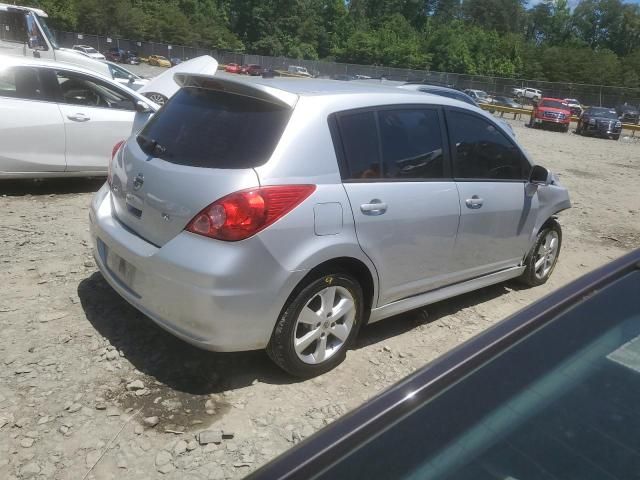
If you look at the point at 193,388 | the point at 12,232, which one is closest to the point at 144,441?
the point at 193,388

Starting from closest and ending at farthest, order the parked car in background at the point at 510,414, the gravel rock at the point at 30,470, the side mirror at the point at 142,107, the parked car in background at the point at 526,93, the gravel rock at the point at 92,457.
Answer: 1. the parked car in background at the point at 510,414
2. the gravel rock at the point at 30,470
3. the gravel rock at the point at 92,457
4. the side mirror at the point at 142,107
5. the parked car in background at the point at 526,93

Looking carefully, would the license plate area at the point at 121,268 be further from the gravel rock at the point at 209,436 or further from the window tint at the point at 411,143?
the window tint at the point at 411,143

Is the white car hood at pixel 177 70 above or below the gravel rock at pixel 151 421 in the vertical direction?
above

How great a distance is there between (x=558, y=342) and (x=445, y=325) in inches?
108

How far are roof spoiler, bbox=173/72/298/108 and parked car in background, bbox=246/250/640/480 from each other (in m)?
1.97

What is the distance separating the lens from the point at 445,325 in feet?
14.3

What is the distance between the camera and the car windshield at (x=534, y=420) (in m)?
1.28

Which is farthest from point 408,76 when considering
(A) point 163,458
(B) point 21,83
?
(A) point 163,458

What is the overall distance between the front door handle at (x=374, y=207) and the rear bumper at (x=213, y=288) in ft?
1.86

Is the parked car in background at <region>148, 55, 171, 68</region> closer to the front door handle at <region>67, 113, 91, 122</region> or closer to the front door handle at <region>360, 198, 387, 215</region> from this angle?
the front door handle at <region>67, 113, 91, 122</region>

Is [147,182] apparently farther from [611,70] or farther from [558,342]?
[611,70]

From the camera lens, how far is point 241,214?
2.91 metres

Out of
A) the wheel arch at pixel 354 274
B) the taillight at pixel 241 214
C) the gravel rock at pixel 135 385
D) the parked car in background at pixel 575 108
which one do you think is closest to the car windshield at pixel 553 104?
the parked car in background at pixel 575 108

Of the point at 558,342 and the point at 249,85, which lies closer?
the point at 558,342
